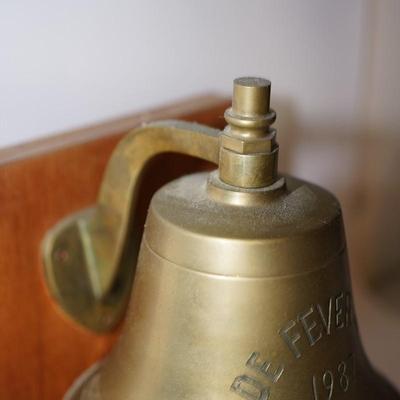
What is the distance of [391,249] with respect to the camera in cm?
100

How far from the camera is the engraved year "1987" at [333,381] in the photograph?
0.47 m

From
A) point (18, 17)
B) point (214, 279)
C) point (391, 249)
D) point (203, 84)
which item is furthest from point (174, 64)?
point (391, 249)

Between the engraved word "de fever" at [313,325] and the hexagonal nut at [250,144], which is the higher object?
the hexagonal nut at [250,144]

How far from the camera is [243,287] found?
443 mm

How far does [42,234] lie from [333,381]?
0.91ft

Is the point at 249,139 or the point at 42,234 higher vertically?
the point at 249,139

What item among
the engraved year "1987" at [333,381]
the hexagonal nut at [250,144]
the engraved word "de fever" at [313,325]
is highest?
the hexagonal nut at [250,144]

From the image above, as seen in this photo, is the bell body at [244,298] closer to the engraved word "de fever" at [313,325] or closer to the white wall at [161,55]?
the engraved word "de fever" at [313,325]

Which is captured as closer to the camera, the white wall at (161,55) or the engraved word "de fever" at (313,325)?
the engraved word "de fever" at (313,325)

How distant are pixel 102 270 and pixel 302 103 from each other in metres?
0.33

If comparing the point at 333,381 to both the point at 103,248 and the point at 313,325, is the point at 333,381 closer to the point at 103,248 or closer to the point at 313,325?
the point at 313,325

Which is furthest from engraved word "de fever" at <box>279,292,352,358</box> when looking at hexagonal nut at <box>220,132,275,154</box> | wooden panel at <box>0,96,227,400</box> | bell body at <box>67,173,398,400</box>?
wooden panel at <box>0,96,227,400</box>

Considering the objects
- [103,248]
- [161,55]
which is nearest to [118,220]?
[103,248]

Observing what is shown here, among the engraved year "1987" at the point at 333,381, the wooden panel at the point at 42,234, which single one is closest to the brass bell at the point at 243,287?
the engraved year "1987" at the point at 333,381
